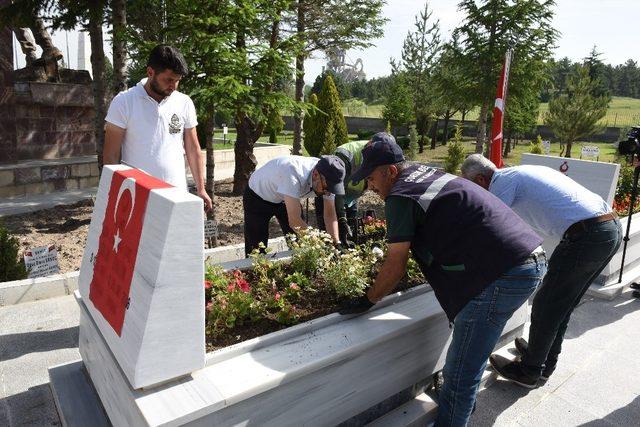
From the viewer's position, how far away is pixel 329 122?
14727mm

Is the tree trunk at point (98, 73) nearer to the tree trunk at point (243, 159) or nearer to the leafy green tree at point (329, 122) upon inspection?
the tree trunk at point (243, 159)

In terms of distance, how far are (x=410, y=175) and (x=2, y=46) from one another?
29.0ft

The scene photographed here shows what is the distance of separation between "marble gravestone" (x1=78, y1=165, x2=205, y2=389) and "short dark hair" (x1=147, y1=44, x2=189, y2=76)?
103cm

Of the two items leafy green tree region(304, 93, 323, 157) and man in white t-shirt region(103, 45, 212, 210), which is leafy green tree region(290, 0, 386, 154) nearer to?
leafy green tree region(304, 93, 323, 157)

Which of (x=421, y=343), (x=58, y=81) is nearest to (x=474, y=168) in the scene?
(x=421, y=343)

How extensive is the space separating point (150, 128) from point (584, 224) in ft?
9.31

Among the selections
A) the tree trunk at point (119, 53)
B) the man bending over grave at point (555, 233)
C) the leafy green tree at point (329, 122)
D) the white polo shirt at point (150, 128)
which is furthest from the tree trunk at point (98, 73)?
the leafy green tree at point (329, 122)

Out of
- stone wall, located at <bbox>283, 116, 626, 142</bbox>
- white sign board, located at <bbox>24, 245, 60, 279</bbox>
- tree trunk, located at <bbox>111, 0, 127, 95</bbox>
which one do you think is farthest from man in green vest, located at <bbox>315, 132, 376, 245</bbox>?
stone wall, located at <bbox>283, 116, 626, 142</bbox>

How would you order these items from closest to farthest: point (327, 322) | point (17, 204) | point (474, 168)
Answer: point (327, 322) → point (474, 168) → point (17, 204)

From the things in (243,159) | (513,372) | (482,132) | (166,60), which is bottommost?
(513,372)

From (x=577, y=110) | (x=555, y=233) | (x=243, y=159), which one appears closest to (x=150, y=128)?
(x=555, y=233)

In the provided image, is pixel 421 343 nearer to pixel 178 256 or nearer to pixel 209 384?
pixel 209 384

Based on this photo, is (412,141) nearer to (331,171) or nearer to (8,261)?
(331,171)

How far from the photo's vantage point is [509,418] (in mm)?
2842
